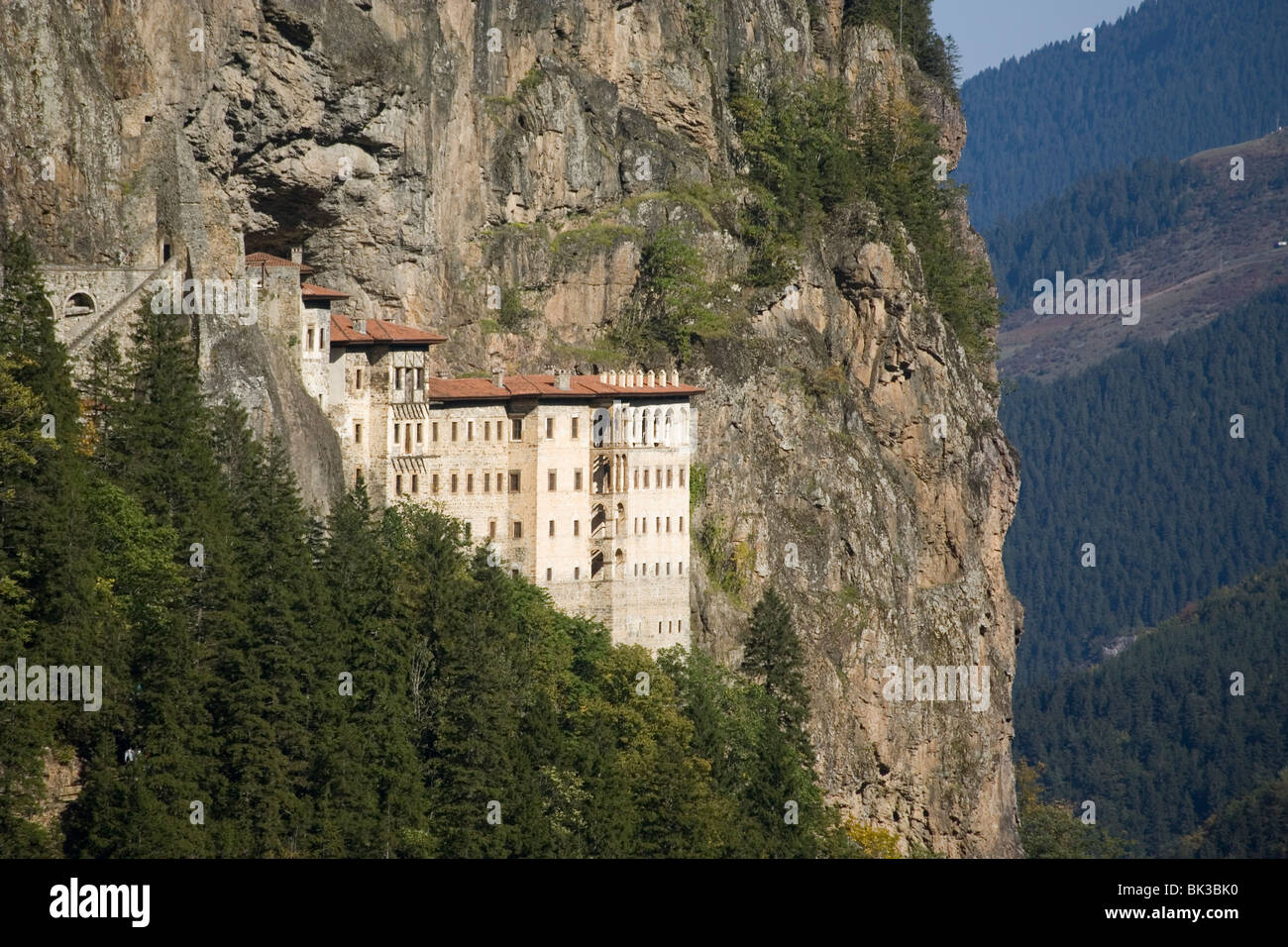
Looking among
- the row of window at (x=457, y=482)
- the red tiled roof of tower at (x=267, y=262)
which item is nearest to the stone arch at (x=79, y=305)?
the red tiled roof of tower at (x=267, y=262)

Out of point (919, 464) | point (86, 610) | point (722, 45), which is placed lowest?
point (86, 610)

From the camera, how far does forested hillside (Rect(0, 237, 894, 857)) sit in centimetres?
6794

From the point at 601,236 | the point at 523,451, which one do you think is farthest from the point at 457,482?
the point at 601,236

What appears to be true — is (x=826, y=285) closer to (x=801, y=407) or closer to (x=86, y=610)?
(x=801, y=407)

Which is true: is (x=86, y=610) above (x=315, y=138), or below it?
below

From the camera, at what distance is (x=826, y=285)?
404ft

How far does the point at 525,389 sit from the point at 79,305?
1971cm

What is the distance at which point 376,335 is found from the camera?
91250mm

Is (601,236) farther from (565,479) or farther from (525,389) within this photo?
(565,479)

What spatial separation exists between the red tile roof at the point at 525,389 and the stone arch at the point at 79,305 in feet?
52.6

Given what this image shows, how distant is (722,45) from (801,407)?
20.3 meters
